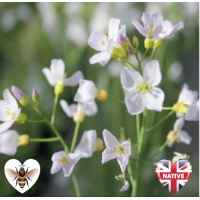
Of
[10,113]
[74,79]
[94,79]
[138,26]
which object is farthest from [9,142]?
[94,79]

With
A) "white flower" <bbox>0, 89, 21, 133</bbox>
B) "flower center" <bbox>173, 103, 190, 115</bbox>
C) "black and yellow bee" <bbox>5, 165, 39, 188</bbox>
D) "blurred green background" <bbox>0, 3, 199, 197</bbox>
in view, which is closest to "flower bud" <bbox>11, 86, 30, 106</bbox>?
"white flower" <bbox>0, 89, 21, 133</bbox>

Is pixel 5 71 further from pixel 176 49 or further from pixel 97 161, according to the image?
pixel 176 49

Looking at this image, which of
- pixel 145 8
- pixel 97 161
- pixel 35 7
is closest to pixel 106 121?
pixel 97 161

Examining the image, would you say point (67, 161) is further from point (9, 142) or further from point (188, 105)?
point (188, 105)

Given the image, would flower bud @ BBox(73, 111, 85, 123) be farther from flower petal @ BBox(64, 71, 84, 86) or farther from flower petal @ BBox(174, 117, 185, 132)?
flower petal @ BBox(174, 117, 185, 132)

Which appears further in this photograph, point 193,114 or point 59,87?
point 59,87

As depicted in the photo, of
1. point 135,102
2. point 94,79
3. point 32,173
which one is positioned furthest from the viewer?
point 94,79

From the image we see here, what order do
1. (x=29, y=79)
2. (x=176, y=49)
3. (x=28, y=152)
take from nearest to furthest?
(x=176, y=49) → (x=28, y=152) → (x=29, y=79)
